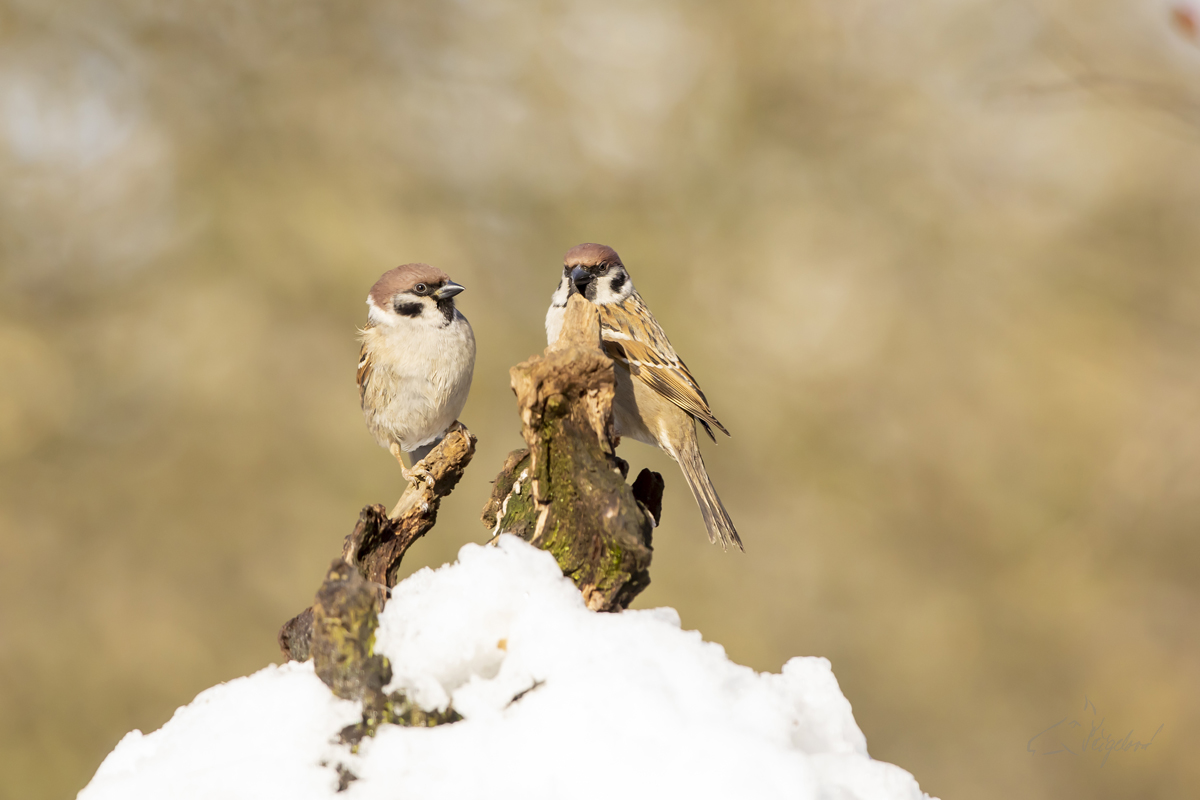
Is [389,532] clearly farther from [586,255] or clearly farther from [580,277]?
[586,255]

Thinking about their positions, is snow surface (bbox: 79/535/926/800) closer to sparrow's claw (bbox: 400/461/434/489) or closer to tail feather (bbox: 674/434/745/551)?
sparrow's claw (bbox: 400/461/434/489)

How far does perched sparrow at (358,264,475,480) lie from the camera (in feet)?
10.5

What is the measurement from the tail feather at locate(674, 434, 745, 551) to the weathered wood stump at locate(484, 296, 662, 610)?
1.71m

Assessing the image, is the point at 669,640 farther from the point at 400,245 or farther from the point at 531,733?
the point at 400,245

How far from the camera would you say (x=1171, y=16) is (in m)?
3.43

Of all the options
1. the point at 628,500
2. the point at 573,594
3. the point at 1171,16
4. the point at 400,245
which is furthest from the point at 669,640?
the point at 400,245

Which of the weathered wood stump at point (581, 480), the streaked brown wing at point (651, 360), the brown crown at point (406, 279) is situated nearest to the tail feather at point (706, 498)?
the streaked brown wing at point (651, 360)

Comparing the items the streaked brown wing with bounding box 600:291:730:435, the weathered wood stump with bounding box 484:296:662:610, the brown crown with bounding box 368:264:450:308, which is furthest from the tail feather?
the weathered wood stump with bounding box 484:296:662:610

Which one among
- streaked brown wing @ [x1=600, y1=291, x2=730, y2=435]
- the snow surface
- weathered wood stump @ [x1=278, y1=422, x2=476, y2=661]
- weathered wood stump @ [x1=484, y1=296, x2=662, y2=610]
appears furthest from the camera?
streaked brown wing @ [x1=600, y1=291, x2=730, y2=435]

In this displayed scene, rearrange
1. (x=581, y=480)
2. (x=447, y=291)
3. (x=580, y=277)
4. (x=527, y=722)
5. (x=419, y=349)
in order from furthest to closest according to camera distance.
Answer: (x=580, y=277)
(x=419, y=349)
(x=447, y=291)
(x=581, y=480)
(x=527, y=722)

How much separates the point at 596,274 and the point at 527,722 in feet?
8.60

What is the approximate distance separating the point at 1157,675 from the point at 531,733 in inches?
292

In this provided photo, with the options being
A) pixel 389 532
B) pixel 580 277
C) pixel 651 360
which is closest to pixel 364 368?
pixel 580 277

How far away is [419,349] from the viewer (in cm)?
326
